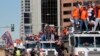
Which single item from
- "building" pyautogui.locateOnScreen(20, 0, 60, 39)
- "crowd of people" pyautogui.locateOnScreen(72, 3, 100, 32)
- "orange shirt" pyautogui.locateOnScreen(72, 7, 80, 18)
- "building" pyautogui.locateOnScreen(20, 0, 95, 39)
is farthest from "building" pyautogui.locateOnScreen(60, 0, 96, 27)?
"orange shirt" pyautogui.locateOnScreen(72, 7, 80, 18)

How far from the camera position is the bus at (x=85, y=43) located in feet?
98.9

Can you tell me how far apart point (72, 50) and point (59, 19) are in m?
127

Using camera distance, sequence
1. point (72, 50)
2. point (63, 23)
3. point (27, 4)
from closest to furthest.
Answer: point (72, 50), point (63, 23), point (27, 4)

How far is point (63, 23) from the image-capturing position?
151m

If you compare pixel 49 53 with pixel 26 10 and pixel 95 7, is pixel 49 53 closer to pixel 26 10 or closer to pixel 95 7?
pixel 95 7

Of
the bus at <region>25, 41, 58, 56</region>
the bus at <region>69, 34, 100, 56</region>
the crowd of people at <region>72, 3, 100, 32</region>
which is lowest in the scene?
the bus at <region>25, 41, 58, 56</region>

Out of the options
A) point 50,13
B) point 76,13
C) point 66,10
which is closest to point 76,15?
point 76,13

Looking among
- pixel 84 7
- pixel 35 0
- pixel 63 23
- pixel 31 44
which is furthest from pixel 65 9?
pixel 84 7

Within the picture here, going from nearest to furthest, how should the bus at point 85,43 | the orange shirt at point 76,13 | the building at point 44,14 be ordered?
the bus at point 85,43 → the orange shirt at point 76,13 → the building at point 44,14

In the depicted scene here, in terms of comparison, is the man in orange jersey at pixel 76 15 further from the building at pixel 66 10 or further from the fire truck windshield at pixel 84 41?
the building at pixel 66 10

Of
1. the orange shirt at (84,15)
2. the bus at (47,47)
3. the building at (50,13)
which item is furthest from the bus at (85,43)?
Answer: the building at (50,13)

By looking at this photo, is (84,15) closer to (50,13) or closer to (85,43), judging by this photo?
(85,43)

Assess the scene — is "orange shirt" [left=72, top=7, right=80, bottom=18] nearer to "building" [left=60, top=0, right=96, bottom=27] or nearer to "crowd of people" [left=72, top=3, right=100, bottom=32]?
"crowd of people" [left=72, top=3, right=100, bottom=32]

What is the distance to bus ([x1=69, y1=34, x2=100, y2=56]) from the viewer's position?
1187 inches
